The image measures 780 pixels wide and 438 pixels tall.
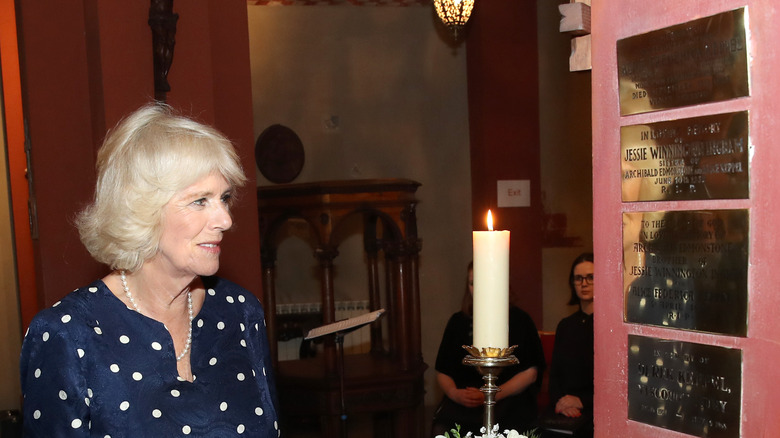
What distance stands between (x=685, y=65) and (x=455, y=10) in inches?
212

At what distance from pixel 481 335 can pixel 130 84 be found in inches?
115

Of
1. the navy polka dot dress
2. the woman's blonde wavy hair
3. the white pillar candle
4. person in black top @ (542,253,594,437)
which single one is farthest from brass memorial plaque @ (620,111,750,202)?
person in black top @ (542,253,594,437)

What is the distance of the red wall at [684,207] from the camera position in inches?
66.9

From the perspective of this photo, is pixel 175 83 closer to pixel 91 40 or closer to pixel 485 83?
pixel 91 40

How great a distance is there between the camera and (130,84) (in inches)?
149

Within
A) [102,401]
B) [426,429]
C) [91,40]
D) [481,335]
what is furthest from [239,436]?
[426,429]

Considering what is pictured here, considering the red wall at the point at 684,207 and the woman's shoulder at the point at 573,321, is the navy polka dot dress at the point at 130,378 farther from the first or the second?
the woman's shoulder at the point at 573,321

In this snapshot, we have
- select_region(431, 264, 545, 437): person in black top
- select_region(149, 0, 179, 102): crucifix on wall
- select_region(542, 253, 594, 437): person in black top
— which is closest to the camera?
select_region(149, 0, 179, 102): crucifix on wall

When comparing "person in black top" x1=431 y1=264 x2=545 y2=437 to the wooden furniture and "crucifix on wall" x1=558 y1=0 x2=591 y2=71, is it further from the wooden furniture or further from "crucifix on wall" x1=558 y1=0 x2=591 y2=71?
"crucifix on wall" x1=558 y1=0 x2=591 y2=71

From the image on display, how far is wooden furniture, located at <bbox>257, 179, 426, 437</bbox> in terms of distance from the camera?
6.19 m

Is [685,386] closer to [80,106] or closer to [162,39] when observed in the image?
[162,39]

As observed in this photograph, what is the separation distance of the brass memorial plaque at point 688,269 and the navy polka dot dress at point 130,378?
3.38 feet

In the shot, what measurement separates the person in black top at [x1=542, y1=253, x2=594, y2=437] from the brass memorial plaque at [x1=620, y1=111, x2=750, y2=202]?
2.43 metres

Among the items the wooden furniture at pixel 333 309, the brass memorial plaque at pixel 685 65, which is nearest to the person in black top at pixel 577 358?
the wooden furniture at pixel 333 309
